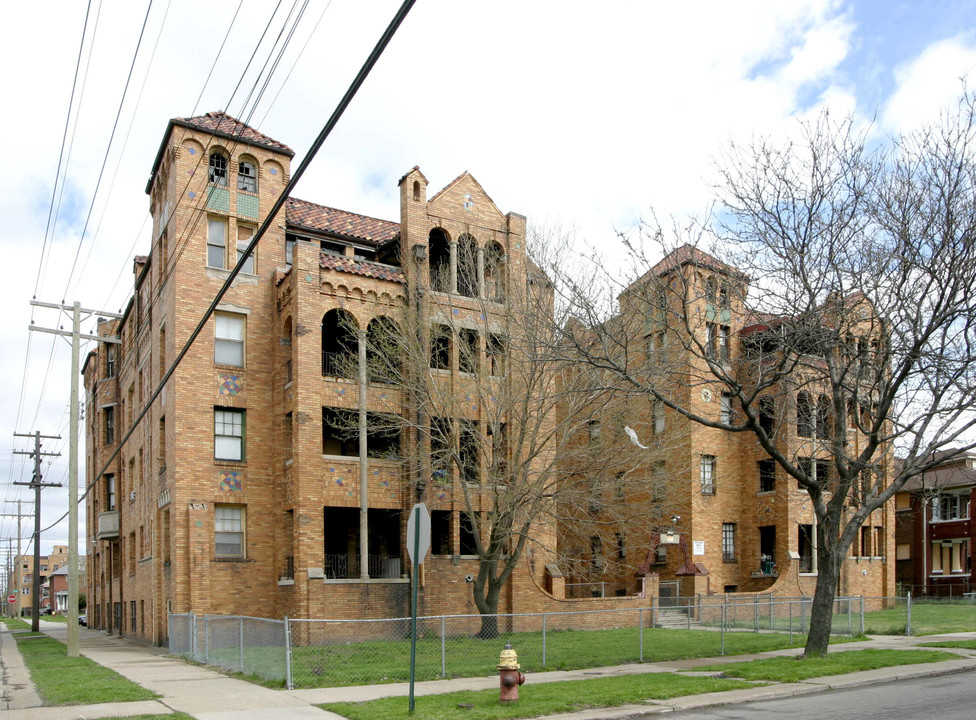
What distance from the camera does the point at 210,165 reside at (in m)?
28.6

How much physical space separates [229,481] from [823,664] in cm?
1767

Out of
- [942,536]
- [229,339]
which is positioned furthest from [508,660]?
A: [942,536]

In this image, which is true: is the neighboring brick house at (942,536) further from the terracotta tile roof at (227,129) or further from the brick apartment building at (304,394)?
the terracotta tile roof at (227,129)

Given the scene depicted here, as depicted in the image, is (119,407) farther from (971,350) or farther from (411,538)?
(971,350)

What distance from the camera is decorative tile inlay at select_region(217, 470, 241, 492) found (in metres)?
26.8

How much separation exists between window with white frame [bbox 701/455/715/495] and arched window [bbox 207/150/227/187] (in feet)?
68.8

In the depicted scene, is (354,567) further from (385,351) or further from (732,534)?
(732,534)

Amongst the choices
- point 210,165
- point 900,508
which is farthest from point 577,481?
point 900,508

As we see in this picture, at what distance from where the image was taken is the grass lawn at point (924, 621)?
24.5m

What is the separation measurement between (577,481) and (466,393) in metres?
3.96

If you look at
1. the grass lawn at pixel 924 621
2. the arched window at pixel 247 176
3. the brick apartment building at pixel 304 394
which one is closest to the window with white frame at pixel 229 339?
the brick apartment building at pixel 304 394

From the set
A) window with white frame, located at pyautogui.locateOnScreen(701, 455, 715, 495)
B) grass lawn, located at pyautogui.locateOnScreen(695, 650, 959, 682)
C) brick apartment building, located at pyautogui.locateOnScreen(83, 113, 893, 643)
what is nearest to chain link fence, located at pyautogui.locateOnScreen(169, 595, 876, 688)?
brick apartment building, located at pyautogui.locateOnScreen(83, 113, 893, 643)

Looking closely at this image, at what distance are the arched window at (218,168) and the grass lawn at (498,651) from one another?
14701mm

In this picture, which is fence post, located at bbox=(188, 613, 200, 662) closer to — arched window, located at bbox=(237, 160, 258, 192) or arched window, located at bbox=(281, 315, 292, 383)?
arched window, located at bbox=(281, 315, 292, 383)
